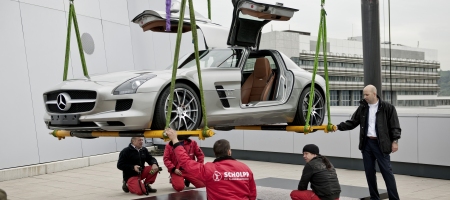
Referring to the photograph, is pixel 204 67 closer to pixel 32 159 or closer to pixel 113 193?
pixel 113 193

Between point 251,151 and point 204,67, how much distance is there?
9.09m

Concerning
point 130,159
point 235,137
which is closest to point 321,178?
point 130,159

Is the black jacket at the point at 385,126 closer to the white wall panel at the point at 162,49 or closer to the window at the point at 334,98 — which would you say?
the window at the point at 334,98

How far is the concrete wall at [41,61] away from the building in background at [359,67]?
455cm

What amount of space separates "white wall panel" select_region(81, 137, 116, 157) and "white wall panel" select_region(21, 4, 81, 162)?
1.87 feet

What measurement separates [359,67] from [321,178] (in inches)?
410

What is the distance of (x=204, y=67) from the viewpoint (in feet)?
24.0

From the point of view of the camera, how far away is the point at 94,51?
52.5 feet

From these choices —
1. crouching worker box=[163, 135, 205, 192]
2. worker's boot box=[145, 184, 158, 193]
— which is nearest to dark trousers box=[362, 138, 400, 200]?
crouching worker box=[163, 135, 205, 192]

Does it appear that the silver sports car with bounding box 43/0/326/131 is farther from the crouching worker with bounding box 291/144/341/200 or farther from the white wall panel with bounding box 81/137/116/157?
the white wall panel with bounding box 81/137/116/157

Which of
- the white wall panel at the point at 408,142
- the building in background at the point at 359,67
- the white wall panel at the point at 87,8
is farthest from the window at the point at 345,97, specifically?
the white wall panel at the point at 87,8

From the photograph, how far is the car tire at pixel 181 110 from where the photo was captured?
626cm

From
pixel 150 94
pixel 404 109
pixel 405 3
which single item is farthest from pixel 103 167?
pixel 150 94

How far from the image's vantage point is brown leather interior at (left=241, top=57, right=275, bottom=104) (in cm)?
805
